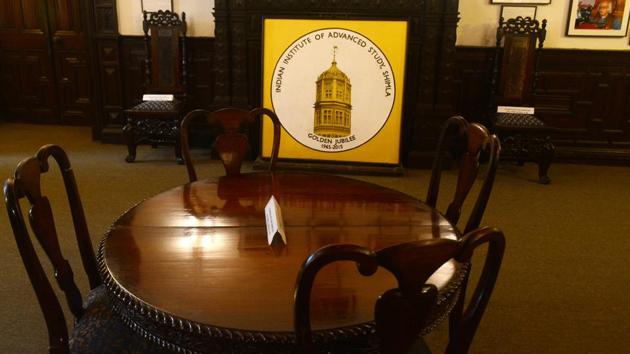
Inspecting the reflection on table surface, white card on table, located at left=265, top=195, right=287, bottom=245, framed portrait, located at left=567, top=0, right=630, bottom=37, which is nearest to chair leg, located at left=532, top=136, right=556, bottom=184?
framed portrait, located at left=567, top=0, right=630, bottom=37

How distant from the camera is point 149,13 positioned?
4.45 meters

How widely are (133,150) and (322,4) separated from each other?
191 centimetres

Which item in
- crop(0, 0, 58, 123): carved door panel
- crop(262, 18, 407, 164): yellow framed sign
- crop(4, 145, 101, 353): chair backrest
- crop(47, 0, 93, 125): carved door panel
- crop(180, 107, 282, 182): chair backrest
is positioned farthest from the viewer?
crop(0, 0, 58, 123): carved door panel

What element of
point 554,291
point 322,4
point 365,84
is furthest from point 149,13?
point 554,291

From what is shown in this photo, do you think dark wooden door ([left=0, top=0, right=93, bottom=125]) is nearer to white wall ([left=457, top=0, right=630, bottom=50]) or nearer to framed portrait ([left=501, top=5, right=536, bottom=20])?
white wall ([left=457, top=0, right=630, bottom=50])

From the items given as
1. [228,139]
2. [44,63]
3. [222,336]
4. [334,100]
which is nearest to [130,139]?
[334,100]

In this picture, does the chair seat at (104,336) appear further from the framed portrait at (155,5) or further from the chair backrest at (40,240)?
the framed portrait at (155,5)

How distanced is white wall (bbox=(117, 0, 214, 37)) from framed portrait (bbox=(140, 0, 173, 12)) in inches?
1.3

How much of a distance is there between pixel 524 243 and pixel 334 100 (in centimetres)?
177

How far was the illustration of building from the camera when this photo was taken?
13.0ft

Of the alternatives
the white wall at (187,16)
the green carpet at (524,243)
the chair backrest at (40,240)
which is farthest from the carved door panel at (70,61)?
the chair backrest at (40,240)

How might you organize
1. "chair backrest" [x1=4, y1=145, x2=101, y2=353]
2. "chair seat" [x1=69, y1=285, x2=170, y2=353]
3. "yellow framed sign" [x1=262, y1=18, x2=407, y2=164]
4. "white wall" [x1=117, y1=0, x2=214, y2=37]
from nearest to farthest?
"chair backrest" [x1=4, y1=145, x2=101, y2=353], "chair seat" [x1=69, y1=285, x2=170, y2=353], "yellow framed sign" [x1=262, y1=18, x2=407, y2=164], "white wall" [x1=117, y1=0, x2=214, y2=37]

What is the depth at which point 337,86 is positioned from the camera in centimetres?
399

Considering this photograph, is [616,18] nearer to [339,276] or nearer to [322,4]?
[322,4]
